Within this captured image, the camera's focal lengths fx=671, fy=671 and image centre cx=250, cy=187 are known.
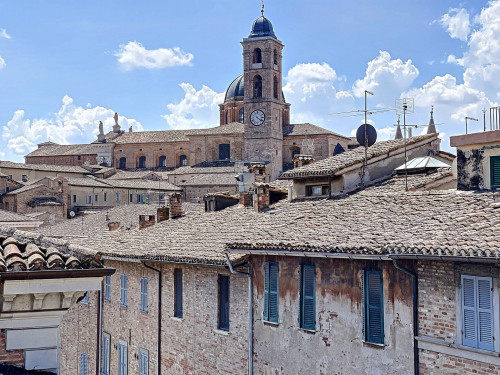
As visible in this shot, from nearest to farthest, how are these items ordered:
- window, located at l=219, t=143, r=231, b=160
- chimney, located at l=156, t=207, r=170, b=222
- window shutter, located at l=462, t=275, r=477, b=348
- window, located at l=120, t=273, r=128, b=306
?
window shutter, located at l=462, t=275, r=477, b=348, window, located at l=120, t=273, r=128, b=306, chimney, located at l=156, t=207, r=170, b=222, window, located at l=219, t=143, r=231, b=160

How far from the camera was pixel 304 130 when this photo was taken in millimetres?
74750

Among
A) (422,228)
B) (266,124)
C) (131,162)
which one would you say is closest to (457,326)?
(422,228)

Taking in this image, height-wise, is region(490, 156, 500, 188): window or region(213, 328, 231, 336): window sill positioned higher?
region(490, 156, 500, 188): window

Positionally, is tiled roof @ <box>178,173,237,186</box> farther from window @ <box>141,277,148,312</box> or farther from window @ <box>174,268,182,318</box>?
window @ <box>174,268,182,318</box>

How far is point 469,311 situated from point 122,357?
40.4 feet

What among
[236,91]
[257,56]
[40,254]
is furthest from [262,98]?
[40,254]

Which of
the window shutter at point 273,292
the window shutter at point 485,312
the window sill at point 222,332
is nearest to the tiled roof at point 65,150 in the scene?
the window sill at point 222,332

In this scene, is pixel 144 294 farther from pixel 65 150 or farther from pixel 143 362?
pixel 65 150

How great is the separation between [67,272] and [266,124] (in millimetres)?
65885

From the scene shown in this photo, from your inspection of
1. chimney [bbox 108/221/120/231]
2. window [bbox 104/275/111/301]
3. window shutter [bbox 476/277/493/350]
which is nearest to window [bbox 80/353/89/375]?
window [bbox 104/275/111/301]

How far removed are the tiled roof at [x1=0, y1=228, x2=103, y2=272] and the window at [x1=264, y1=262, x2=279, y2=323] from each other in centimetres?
642

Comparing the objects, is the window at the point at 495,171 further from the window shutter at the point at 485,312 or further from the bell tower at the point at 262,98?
the bell tower at the point at 262,98

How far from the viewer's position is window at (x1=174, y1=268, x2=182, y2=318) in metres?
16.6

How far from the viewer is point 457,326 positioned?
9750 mm
